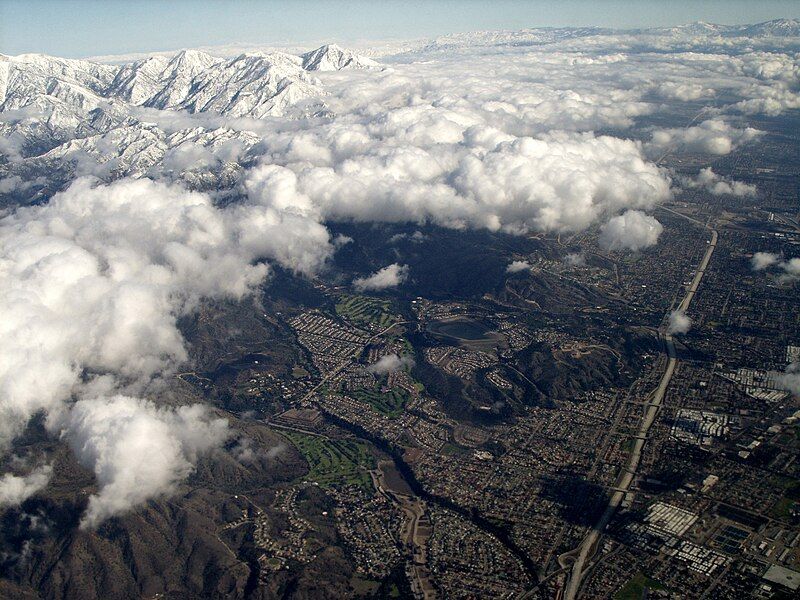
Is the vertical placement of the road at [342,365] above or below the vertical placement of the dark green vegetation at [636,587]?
below

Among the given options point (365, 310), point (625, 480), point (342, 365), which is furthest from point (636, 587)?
point (365, 310)

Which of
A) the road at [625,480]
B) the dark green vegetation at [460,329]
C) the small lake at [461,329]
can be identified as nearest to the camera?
the road at [625,480]

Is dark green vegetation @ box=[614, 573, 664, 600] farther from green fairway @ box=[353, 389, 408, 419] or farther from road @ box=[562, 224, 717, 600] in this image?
green fairway @ box=[353, 389, 408, 419]

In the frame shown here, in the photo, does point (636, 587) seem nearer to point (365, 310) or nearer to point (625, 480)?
point (625, 480)

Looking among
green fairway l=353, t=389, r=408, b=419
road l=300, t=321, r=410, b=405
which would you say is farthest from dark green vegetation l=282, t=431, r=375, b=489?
road l=300, t=321, r=410, b=405

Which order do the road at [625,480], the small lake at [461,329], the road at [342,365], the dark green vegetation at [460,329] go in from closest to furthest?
the road at [625,480] < the road at [342,365] < the small lake at [461,329] < the dark green vegetation at [460,329]

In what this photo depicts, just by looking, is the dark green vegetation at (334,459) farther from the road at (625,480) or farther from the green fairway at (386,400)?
the road at (625,480)

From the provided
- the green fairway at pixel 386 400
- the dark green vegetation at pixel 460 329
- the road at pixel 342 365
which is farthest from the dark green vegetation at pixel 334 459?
the dark green vegetation at pixel 460 329
